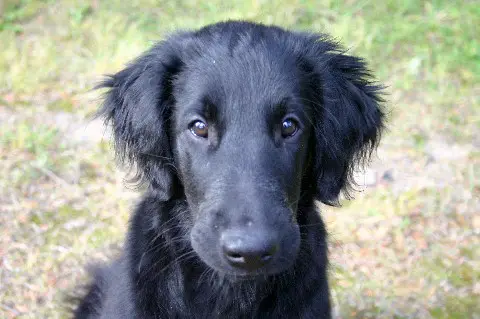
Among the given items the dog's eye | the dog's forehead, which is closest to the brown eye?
the dog's forehead

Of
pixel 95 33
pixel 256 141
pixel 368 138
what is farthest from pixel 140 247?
pixel 95 33

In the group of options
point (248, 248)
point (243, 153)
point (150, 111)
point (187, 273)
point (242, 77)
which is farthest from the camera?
point (187, 273)

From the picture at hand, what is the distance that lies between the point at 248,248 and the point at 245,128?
55cm

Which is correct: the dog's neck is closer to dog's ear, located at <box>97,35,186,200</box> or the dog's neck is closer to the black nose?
dog's ear, located at <box>97,35,186,200</box>

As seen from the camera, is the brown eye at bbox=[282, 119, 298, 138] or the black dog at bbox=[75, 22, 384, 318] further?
the brown eye at bbox=[282, 119, 298, 138]

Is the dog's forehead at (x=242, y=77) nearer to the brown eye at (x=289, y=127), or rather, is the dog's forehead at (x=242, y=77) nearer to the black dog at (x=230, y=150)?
the black dog at (x=230, y=150)

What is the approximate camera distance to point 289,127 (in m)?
2.84

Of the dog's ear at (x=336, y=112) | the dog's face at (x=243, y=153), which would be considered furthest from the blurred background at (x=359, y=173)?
the dog's face at (x=243, y=153)

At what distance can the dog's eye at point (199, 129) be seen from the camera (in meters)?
2.80

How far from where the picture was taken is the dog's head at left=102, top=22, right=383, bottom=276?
2574 mm

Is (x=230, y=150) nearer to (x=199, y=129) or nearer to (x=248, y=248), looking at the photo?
(x=199, y=129)

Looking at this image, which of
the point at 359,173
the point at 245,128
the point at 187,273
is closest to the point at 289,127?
the point at 245,128

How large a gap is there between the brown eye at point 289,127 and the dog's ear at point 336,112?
186mm

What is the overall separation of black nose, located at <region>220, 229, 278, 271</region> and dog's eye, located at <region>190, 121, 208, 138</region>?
0.52m
